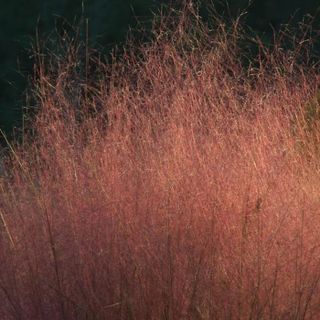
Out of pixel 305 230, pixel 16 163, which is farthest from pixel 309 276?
pixel 16 163

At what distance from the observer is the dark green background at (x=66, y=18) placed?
12.9 metres

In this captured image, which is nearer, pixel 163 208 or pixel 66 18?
pixel 163 208

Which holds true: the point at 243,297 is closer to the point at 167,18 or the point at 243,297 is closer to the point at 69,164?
the point at 69,164

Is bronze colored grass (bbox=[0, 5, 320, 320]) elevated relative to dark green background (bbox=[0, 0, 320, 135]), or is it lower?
elevated

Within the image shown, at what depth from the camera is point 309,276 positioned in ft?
12.3

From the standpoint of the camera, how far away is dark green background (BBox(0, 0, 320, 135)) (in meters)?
12.9

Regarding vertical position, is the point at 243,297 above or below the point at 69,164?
below

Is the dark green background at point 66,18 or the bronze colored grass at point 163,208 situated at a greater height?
the bronze colored grass at point 163,208

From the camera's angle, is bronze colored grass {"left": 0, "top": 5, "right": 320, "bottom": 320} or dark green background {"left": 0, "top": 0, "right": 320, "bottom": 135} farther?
dark green background {"left": 0, "top": 0, "right": 320, "bottom": 135}

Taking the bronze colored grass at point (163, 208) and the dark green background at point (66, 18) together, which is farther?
the dark green background at point (66, 18)

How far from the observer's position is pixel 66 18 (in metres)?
12.7

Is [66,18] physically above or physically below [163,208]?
below

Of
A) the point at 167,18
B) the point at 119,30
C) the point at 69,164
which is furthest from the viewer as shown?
the point at 119,30

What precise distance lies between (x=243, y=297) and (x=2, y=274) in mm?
1178
